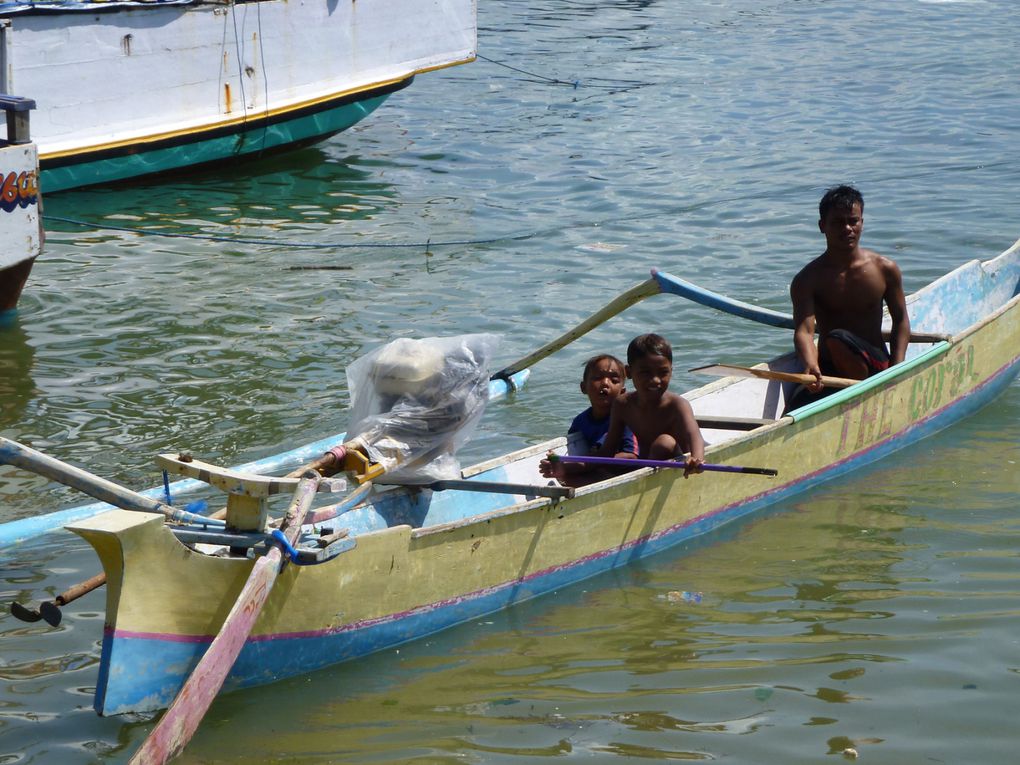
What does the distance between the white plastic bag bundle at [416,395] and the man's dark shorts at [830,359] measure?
2.54 meters

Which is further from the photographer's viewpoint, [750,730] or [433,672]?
[433,672]

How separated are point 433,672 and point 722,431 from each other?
2692 mm

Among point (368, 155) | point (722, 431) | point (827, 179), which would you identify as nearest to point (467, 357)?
point (722, 431)

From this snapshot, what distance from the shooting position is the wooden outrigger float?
14.1 feet

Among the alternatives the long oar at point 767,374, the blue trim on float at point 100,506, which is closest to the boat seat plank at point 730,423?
the long oar at point 767,374

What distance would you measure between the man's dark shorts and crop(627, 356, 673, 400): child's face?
147 cm

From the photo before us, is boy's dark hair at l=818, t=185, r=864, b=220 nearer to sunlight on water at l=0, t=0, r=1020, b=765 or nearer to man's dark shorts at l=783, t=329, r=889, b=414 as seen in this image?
man's dark shorts at l=783, t=329, r=889, b=414

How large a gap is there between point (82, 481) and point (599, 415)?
2.75m

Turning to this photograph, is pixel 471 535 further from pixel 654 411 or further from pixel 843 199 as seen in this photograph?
pixel 843 199

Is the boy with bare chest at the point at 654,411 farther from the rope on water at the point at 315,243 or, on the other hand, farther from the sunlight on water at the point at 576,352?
the rope on water at the point at 315,243

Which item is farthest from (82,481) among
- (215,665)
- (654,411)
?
(654,411)

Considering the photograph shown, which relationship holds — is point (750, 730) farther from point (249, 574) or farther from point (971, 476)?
point (971, 476)

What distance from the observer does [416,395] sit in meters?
5.06

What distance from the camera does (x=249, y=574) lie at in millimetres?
4391
